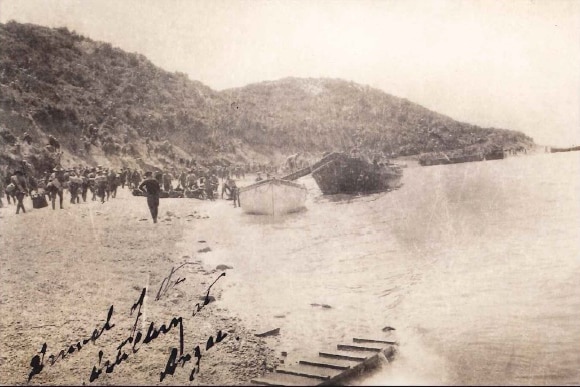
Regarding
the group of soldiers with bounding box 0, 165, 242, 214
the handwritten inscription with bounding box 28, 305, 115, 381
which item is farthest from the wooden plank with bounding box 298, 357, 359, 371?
the group of soldiers with bounding box 0, 165, 242, 214

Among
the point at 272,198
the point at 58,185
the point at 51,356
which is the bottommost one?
the point at 51,356

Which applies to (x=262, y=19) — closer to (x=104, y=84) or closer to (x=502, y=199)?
(x=502, y=199)

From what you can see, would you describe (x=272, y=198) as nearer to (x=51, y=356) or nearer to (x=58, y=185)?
(x=58, y=185)

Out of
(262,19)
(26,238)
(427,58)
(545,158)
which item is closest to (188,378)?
(26,238)

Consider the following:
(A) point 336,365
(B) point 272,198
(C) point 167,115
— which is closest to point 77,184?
(B) point 272,198

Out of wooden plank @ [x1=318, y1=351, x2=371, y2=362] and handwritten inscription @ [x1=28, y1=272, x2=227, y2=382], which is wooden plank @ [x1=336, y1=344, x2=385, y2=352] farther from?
handwritten inscription @ [x1=28, y1=272, x2=227, y2=382]

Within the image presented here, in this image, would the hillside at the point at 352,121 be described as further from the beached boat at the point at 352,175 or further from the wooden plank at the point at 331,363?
the wooden plank at the point at 331,363

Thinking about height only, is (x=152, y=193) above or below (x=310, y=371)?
above
